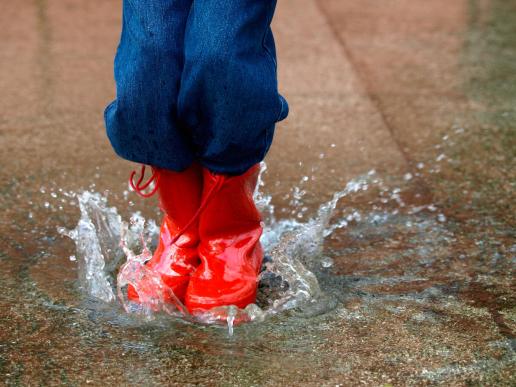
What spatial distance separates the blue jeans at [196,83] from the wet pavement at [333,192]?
1.26ft

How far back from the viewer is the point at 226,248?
2072mm

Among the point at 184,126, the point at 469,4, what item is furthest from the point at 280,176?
the point at 469,4

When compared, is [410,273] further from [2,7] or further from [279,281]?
[2,7]

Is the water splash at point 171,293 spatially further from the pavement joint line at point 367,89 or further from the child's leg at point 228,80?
the child's leg at point 228,80

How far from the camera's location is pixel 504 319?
1953mm

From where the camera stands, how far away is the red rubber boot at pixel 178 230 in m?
2.03

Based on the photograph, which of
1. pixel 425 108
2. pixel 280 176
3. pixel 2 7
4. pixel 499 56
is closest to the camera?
pixel 280 176

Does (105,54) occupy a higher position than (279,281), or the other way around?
(279,281)

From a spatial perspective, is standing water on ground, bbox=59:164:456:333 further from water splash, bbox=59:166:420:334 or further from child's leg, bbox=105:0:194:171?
child's leg, bbox=105:0:194:171

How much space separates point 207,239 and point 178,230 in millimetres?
86

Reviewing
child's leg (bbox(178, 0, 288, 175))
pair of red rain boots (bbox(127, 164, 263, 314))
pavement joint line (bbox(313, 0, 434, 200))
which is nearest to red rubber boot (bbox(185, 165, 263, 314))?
pair of red rain boots (bbox(127, 164, 263, 314))

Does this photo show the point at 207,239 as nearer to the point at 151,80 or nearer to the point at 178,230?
the point at 178,230

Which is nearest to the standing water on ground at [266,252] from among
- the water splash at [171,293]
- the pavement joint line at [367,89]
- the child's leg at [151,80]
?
the water splash at [171,293]

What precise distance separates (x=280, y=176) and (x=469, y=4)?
81.9 inches
